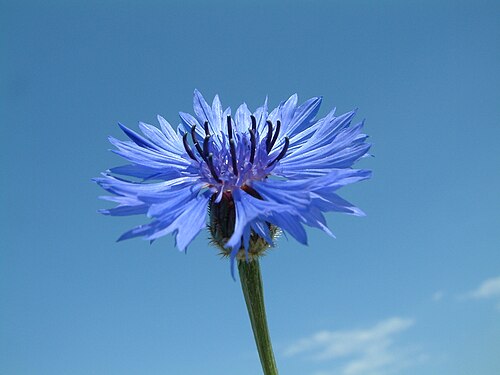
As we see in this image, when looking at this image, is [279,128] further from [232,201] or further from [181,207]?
[181,207]

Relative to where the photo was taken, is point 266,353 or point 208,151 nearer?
point 266,353

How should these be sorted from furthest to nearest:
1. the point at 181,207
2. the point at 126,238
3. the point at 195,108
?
the point at 195,108, the point at 181,207, the point at 126,238

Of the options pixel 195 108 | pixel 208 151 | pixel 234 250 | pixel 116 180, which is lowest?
pixel 234 250

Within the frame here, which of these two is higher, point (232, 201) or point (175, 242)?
point (232, 201)

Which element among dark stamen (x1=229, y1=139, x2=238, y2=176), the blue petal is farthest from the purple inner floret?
the blue petal

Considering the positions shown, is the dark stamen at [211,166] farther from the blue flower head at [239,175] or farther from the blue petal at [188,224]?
the blue petal at [188,224]

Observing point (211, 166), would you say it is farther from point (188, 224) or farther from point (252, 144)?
point (188, 224)

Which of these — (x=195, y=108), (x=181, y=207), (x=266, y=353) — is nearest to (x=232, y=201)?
(x=181, y=207)

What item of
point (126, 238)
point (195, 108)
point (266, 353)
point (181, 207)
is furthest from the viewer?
point (195, 108)

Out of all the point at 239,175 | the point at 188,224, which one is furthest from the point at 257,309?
the point at 239,175
